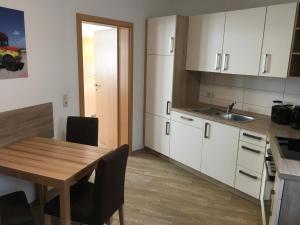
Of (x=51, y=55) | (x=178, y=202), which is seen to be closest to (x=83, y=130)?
(x=51, y=55)

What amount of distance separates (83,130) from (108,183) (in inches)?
37.9

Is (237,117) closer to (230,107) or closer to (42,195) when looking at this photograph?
(230,107)

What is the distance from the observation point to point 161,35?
339 cm

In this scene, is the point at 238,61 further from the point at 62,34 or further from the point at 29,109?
the point at 29,109

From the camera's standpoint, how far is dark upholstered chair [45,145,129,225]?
1649mm

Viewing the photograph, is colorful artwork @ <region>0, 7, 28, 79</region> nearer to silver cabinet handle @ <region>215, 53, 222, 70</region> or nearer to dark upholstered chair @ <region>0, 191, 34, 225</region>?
dark upholstered chair @ <region>0, 191, 34, 225</region>

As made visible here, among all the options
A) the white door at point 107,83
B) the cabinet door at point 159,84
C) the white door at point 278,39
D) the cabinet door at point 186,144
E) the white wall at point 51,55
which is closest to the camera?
the white wall at point 51,55

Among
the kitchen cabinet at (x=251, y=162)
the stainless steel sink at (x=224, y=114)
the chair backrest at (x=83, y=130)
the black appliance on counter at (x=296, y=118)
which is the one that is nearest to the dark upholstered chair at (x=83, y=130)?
the chair backrest at (x=83, y=130)

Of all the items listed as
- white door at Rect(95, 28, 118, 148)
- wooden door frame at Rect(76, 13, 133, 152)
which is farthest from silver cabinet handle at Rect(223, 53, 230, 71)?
white door at Rect(95, 28, 118, 148)

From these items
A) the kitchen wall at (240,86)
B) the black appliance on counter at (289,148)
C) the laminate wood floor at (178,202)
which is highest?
the kitchen wall at (240,86)

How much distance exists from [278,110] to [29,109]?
2.53m

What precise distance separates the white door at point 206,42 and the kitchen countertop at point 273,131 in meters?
0.61

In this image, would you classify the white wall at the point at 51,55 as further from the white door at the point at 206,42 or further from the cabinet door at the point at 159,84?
the white door at the point at 206,42

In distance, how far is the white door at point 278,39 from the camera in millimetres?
2385
